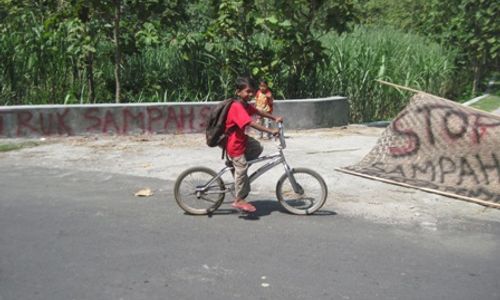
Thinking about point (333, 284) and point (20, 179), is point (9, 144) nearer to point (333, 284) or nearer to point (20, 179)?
point (20, 179)

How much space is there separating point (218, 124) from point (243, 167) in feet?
1.67

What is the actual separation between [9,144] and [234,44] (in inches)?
196

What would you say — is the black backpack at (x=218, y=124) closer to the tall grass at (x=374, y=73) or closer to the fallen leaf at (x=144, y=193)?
the fallen leaf at (x=144, y=193)

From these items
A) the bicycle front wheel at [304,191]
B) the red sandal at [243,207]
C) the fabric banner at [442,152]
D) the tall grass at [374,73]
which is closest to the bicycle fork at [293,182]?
the bicycle front wheel at [304,191]

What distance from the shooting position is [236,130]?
6.38 metres

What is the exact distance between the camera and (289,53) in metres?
12.5

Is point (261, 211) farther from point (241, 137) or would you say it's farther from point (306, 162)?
point (306, 162)

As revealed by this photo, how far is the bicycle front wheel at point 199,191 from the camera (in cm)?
657

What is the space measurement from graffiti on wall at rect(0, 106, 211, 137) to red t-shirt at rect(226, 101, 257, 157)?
4.95 metres

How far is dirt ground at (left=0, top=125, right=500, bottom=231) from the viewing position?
6859 mm

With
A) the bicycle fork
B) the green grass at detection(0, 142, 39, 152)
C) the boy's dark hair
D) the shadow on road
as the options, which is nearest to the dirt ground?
the green grass at detection(0, 142, 39, 152)

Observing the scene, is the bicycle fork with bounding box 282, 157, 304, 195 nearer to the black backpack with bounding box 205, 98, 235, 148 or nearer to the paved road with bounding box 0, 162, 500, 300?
the paved road with bounding box 0, 162, 500, 300

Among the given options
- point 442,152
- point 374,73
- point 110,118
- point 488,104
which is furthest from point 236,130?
point 488,104

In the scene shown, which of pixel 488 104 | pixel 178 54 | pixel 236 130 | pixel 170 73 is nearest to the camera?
pixel 236 130
